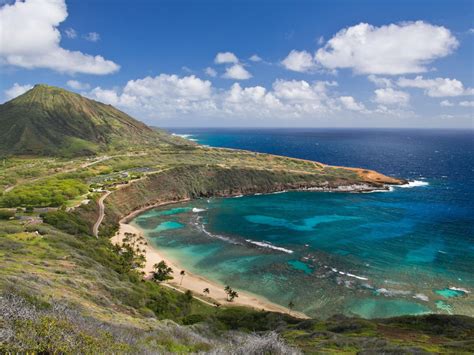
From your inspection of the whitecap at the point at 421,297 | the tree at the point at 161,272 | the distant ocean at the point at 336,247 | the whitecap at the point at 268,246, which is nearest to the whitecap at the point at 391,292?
the distant ocean at the point at 336,247

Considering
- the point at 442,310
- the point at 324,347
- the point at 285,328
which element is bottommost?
the point at 442,310

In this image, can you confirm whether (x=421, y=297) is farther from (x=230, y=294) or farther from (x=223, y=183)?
(x=223, y=183)

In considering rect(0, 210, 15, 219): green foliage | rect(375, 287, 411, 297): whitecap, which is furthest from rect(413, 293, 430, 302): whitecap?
rect(0, 210, 15, 219): green foliage

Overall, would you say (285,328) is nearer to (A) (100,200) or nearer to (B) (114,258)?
(B) (114,258)

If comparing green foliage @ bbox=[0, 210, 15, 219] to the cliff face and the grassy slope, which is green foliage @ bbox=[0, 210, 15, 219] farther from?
the cliff face

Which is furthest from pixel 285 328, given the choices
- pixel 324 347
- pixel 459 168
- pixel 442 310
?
pixel 459 168

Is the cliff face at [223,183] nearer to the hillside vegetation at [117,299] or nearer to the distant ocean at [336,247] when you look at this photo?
the hillside vegetation at [117,299]
